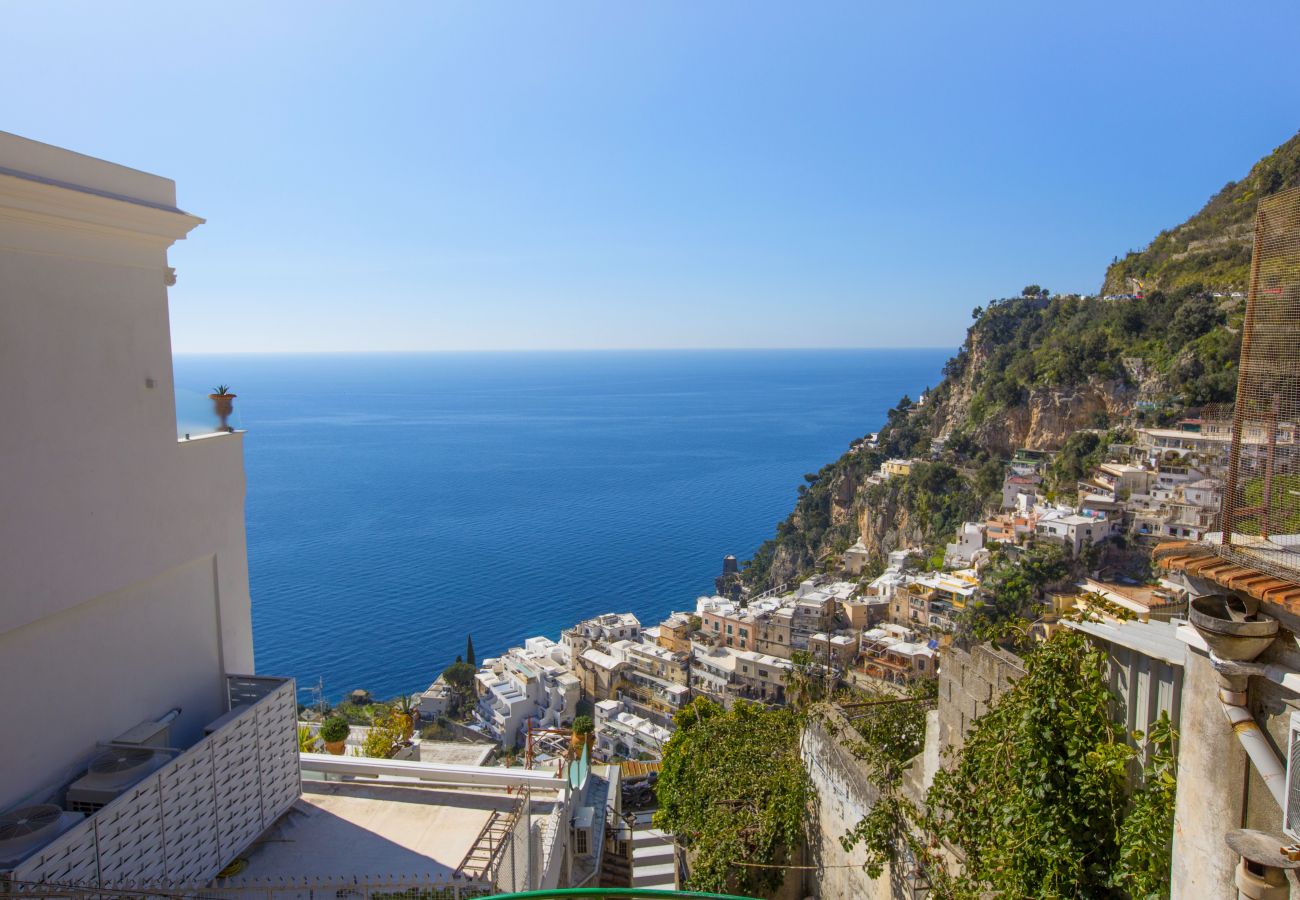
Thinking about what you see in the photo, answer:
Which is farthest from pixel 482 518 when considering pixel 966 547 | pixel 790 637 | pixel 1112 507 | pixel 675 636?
pixel 1112 507

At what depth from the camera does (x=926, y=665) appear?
77.9 feet

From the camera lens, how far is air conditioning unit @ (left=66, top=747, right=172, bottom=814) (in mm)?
3375

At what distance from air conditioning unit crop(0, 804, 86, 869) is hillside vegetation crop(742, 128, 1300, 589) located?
3409cm

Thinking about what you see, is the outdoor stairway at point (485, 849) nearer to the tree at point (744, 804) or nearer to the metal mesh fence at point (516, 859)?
the metal mesh fence at point (516, 859)

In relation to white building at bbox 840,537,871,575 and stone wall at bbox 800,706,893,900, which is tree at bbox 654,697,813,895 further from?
white building at bbox 840,537,871,575

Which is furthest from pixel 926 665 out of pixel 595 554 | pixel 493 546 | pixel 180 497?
pixel 493 546

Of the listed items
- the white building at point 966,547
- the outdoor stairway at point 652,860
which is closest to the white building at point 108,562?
the outdoor stairway at point 652,860

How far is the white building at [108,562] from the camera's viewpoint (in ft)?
10.5

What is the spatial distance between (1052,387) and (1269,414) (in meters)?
40.1

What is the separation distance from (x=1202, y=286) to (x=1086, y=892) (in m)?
40.4

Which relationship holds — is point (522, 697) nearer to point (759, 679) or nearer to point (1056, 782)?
point (759, 679)

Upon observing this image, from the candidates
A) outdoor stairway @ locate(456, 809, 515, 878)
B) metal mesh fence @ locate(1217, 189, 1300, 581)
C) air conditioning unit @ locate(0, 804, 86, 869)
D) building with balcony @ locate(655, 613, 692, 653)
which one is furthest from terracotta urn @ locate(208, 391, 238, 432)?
building with balcony @ locate(655, 613, 692, 653)

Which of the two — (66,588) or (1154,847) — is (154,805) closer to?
(66,588)

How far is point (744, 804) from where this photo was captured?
6.89 m
